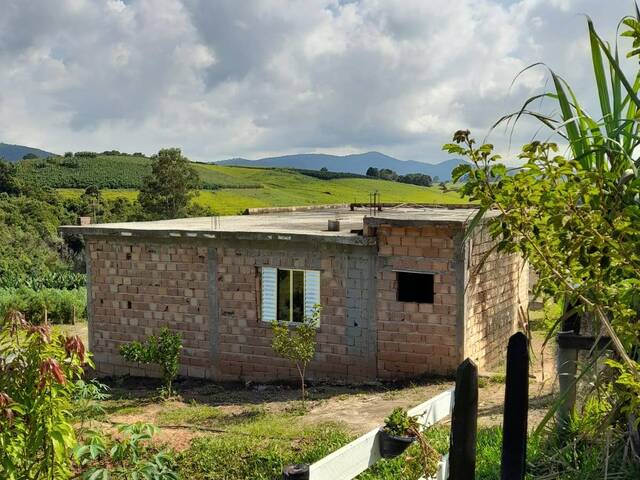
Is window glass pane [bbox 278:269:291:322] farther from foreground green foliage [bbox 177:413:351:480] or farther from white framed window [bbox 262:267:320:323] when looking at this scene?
foreground green foliage [bbox 177:413:351:480]

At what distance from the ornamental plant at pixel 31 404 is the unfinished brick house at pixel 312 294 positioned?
25.6 feet

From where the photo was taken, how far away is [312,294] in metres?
12.7

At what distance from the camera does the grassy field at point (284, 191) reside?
6600 centimetres

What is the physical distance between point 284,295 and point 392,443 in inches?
318

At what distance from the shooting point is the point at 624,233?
2.99 metres

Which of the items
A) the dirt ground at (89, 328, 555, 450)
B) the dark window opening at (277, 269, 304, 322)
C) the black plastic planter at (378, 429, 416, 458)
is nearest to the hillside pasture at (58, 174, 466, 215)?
the dark window opening at (277, 269, 304, 322)

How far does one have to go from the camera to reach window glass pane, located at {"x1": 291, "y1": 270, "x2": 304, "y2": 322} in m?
12.9

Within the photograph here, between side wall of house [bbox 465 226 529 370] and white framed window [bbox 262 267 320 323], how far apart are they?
3.12 meters

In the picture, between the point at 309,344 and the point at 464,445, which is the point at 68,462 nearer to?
the point at 464,445

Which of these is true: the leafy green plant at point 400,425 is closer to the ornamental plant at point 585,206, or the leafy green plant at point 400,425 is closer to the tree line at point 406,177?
the ornamental plant at point 585,206

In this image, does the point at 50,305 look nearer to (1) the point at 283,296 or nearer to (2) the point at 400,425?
(1) the point at 283,296

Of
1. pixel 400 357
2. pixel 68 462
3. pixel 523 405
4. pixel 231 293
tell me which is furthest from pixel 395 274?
pixel 523 405

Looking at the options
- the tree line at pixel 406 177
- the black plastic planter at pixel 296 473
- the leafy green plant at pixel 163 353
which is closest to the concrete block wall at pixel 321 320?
the leafy green plant at pixel 163 353

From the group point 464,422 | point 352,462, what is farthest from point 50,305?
point 464,422
